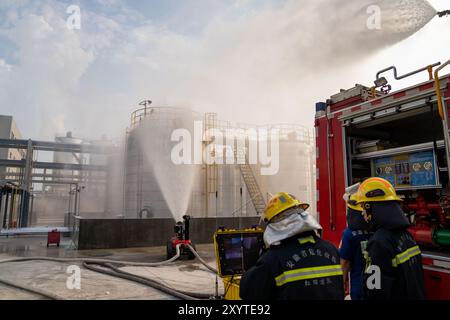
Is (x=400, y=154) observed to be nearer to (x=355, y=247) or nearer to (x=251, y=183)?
(x=355, y=247)

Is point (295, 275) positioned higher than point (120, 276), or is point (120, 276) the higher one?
point (295, 275)

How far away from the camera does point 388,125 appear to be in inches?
181

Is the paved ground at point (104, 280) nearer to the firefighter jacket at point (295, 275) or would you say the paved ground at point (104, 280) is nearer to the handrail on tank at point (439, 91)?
the firefighter jacket at point (295, 275)

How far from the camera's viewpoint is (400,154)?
12.5 ft

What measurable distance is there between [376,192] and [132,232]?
11.2m

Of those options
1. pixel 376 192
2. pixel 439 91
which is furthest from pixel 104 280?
pixel 439 91

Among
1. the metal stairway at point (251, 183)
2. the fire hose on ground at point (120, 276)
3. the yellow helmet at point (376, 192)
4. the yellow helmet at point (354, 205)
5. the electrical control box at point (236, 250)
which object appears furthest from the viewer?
the metal stairway at point (251, 183)

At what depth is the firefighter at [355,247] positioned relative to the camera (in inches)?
120

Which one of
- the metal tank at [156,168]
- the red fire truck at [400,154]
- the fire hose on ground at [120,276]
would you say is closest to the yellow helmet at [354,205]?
the red fire truck at [400,154]

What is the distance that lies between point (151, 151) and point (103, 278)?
40.6ft

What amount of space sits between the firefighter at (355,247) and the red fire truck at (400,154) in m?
0.64

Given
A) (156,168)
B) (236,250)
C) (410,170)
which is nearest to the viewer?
(236,250)

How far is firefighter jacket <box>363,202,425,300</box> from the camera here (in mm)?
2142
